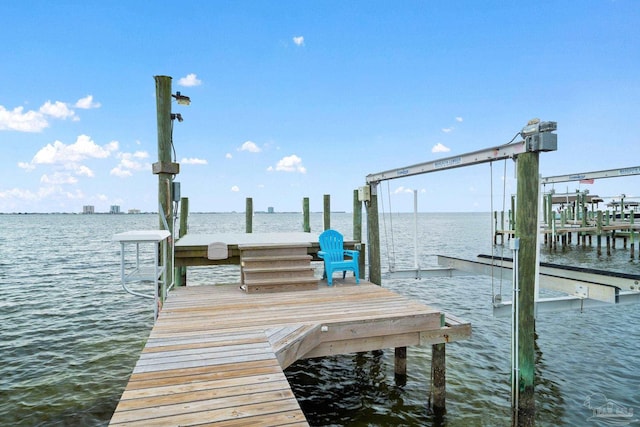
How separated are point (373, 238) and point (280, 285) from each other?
1.99 m

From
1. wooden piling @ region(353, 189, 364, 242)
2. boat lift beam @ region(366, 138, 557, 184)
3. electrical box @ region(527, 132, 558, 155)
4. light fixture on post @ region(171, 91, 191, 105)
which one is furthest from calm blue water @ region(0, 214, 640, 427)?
light fixture on post @ region(171, 91, 191, 105)

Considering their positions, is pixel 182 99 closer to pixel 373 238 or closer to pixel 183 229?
pixel 183 229

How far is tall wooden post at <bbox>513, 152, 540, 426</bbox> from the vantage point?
395cm

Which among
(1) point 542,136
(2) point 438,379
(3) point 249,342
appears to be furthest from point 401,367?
(1) point 542,136

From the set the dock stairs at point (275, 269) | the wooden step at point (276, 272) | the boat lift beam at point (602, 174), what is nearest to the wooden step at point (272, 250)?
the dock stairs at point (275, 269)

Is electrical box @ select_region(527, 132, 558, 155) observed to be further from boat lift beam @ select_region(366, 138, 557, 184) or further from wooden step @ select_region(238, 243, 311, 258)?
wooden step @ select_region(238, 243, 311, 258)

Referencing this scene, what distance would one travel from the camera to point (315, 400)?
5336 millimetres

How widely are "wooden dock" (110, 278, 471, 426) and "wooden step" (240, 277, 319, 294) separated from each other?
0.48 ft

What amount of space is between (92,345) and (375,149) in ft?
47.6

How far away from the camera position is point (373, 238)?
22.9ft

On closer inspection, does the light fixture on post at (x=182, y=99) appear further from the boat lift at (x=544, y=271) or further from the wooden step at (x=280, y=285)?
the boat lift at (x=544, y=271)

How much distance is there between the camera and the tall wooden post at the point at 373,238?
694 cm

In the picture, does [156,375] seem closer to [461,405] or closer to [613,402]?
[461,405]

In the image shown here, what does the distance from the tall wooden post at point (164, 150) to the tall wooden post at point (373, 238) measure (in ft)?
11.5
